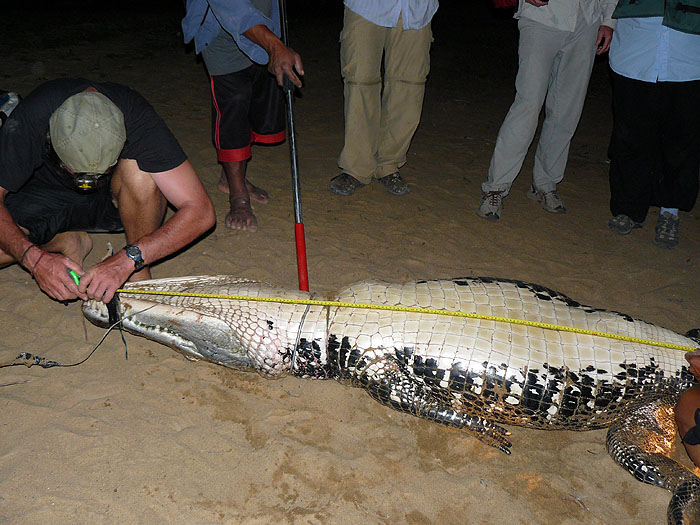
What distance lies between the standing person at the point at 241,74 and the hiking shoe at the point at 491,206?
1.61 m

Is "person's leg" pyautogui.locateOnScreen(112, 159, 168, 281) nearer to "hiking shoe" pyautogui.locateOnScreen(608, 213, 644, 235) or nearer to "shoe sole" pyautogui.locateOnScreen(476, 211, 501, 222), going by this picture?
"shoe sole" pyautogui.locateOnScreen(476, 211, 501, 222)

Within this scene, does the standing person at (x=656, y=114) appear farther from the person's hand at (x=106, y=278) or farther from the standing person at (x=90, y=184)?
the person's hand at (x=106, y=278)

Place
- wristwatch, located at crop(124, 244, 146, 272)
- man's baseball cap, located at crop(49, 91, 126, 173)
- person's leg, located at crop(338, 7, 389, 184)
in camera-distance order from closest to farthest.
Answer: man's baseball cap, located at crop(49, 91, 126, 173) < wristwatch, located at crop(124, 244, 146, 272) < person's leg, located at crop(338, 7, 389, 184)

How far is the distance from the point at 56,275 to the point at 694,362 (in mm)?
2789

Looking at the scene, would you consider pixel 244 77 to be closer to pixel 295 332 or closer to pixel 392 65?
pixel 392 65

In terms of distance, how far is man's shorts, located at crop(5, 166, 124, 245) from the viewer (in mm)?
2645

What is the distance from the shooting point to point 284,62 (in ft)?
9.84

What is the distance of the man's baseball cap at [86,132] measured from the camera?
2.20m

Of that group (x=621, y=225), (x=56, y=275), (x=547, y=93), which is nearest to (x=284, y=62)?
(x=56, y=275)

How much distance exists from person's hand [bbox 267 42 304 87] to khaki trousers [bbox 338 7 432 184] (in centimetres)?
93

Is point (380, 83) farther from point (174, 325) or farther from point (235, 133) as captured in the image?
point (174, 325)

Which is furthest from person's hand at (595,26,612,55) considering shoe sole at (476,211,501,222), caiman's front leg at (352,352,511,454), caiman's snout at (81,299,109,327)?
caiman's snout at (81,299,109,327)

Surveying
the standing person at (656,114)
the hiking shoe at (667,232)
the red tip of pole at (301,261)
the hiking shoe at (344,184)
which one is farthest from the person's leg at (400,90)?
the hiking shoe at (667,232)

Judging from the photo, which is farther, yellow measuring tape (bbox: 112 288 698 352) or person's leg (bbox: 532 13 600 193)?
person's leg (bbox: 532 13 600 193)
